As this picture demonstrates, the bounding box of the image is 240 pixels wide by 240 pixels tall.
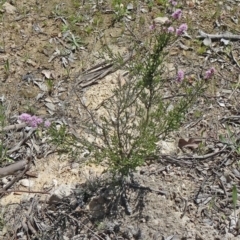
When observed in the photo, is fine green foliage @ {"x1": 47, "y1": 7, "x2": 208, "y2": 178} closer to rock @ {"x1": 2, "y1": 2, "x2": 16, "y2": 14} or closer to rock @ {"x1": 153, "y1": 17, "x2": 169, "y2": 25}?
rock @ {"x1": 153, "y1": 17, "x2": 169, "y2": 25}

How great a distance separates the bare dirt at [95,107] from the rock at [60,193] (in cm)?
4

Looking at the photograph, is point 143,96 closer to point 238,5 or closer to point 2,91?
point 2,91

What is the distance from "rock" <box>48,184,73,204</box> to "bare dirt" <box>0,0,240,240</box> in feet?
0.14

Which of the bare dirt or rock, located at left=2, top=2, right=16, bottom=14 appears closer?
the bare dirt

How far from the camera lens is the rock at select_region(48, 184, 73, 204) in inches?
141

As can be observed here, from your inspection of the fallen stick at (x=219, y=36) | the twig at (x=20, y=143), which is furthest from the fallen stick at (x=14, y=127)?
the fallen stick at (x=219, y=36)

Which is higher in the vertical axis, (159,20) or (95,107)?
(159,20)

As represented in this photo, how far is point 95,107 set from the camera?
4348mm

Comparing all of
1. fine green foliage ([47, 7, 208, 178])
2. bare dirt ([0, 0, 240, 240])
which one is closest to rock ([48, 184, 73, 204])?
bare dirt ([0, 0, 240, 240])

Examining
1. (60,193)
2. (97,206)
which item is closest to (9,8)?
(60,193)

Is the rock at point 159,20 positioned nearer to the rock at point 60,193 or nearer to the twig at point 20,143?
the twig at point 20,143

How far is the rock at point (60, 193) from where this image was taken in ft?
11.8

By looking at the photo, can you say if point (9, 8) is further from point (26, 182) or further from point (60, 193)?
point (60, 193)

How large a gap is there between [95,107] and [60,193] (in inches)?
38.7
